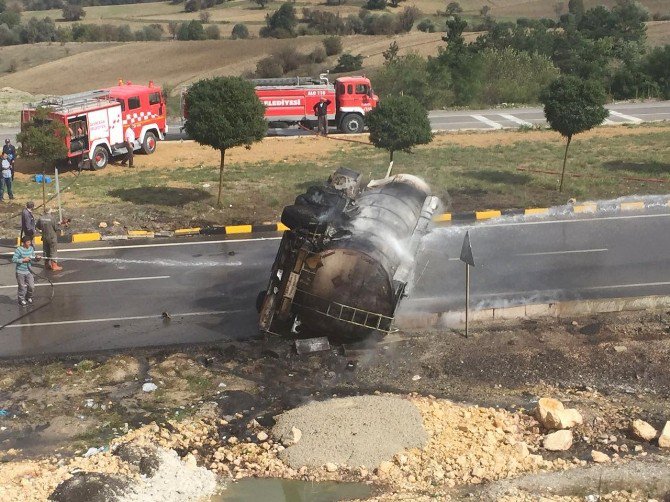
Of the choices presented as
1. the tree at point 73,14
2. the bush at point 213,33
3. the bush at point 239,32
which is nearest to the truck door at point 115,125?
the bush at point 213,33

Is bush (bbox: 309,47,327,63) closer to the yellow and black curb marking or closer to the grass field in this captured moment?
the grass field

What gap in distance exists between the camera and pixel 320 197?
15.9 meters

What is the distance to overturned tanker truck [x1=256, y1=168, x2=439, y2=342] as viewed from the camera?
50.2 ft

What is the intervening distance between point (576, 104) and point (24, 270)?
1709 centimetres

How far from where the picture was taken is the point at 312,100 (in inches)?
1512

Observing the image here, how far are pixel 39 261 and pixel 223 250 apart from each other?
463cm

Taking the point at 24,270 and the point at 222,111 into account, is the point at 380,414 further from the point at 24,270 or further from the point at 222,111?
the point at 222,111

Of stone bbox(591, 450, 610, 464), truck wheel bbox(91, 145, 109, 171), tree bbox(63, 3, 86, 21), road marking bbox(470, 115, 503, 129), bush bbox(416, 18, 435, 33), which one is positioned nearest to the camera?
stone bbox(591, 450, 610, 464)

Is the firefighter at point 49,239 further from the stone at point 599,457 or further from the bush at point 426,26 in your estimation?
the bush at point 426,26

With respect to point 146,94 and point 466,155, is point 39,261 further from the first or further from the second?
point 466,155

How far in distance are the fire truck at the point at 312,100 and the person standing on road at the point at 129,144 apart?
20.7ft

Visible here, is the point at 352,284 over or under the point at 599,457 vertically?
over

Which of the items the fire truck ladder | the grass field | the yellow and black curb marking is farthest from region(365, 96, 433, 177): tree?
the fire truck ladder

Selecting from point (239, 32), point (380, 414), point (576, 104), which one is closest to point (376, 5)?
point (239, 32)
